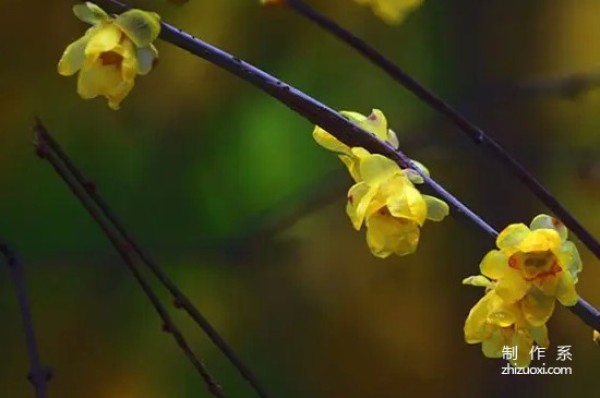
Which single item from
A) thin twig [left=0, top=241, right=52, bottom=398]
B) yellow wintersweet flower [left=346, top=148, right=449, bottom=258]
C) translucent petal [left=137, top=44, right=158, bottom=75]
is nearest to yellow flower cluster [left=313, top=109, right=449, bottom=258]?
yellow wintersweet flower [left=346, top=148, right=449, bottom=258]

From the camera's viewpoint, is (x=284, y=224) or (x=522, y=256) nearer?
(x=522, y=256)

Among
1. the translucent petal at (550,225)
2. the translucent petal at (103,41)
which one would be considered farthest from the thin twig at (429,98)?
the translucent petal at (103,41)

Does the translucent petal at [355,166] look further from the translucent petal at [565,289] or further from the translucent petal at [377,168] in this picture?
the translucent petal at [565,289]

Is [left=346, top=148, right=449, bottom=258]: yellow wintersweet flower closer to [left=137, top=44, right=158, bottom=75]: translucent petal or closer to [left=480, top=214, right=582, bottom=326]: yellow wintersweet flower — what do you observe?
[left=480, top=214, right=582, bottom=326]: yellow wintersweet flower

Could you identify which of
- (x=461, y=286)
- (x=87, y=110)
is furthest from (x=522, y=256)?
(x=87, y=110)

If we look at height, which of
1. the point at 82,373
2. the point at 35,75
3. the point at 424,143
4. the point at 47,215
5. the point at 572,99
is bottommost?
the point at 82,373

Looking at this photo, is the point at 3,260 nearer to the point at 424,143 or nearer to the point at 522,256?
the point at 424,143

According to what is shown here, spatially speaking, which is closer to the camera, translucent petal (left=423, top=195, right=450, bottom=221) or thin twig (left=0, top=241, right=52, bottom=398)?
translucent petal (left=423, top=195, right=450, bottom=221)

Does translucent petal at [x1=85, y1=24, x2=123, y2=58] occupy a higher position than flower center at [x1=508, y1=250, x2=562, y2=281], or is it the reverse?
flower center at [x1=508, y1=250, x2=562, y2=281]
